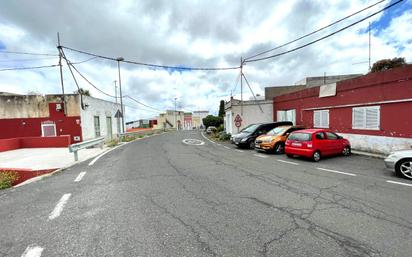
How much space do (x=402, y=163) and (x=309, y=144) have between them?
11.3 ft

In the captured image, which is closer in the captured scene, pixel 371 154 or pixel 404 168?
pixel 404 168

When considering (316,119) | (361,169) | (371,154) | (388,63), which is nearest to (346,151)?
(371,154)

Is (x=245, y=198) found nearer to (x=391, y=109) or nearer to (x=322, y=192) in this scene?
(x=322, y=192)

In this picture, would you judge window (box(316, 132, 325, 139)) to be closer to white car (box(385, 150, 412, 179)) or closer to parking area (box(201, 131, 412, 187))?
parking area (box(201, 131, 412, 187))

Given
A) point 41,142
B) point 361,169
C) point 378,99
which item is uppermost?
point 378,99

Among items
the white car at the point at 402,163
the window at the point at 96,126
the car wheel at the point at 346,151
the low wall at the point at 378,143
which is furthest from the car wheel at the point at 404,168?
the window at the point at 96,126

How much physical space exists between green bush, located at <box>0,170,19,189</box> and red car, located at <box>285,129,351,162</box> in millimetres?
11387

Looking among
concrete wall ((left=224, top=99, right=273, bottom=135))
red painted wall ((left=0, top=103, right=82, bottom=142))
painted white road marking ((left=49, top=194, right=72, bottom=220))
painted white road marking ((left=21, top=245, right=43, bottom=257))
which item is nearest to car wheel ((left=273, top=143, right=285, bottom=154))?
concrete wall ((left=224, top=99, right=273, bottom=135))

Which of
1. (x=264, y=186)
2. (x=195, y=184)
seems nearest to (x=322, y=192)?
(x=264, y=186)

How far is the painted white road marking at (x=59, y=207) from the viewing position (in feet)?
14.1

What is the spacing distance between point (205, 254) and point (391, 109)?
1228 cm

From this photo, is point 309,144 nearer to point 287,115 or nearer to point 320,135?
point 320,135

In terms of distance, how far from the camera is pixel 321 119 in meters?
15.7

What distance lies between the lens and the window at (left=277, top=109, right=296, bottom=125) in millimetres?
19172
